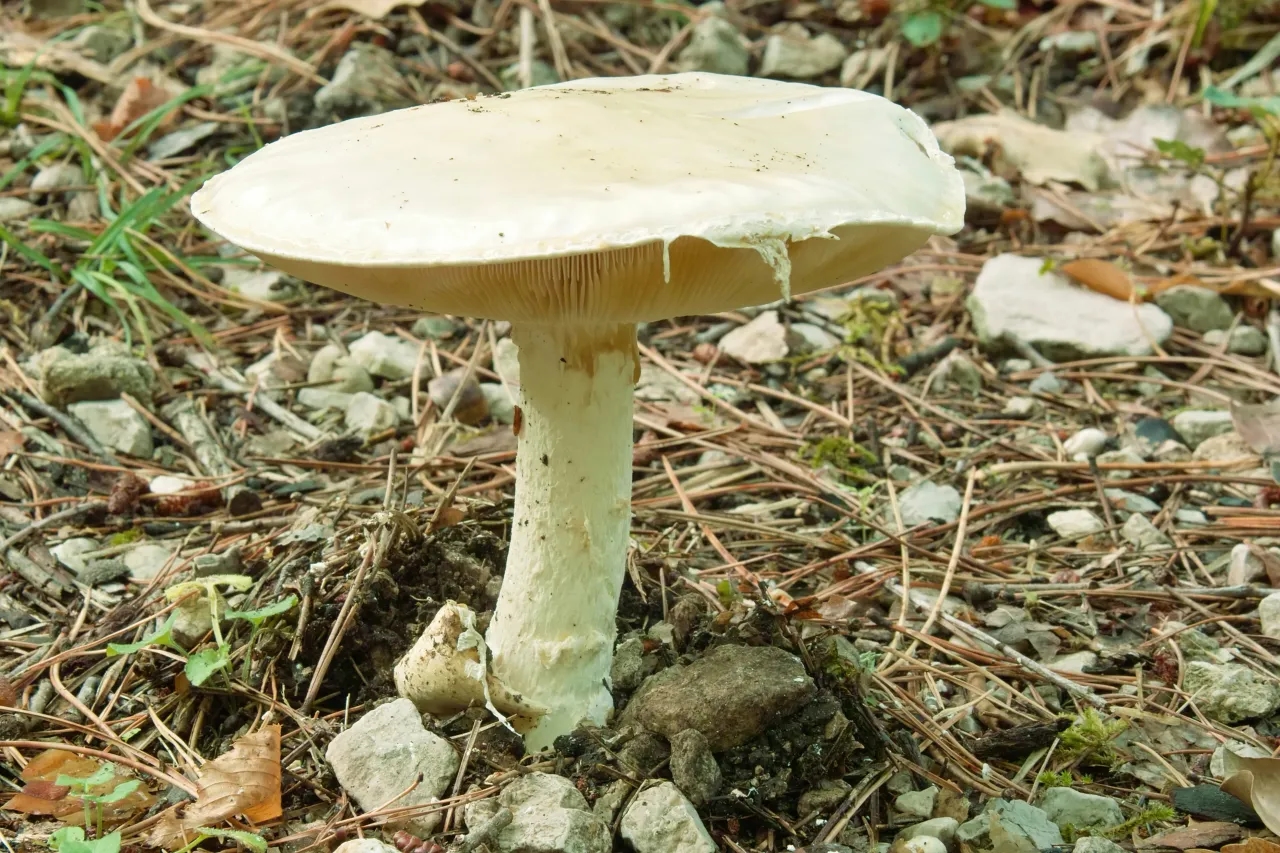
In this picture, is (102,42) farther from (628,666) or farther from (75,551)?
(628,666)

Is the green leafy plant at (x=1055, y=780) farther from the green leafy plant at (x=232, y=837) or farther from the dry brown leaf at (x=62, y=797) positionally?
the dry brown leaf at (x=62, y=797)

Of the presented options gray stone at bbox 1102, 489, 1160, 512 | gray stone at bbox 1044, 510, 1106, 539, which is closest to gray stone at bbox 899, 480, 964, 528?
gray stone at bbox 1044, 510, 1106, 539

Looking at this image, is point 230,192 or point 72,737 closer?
point 230,192

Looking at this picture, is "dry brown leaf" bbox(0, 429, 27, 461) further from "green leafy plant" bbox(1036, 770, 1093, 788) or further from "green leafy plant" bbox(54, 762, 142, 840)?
"green leafy plant" bbox(1036, 770, 1093, 788)

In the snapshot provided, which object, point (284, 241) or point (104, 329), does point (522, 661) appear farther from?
point (104, 329)

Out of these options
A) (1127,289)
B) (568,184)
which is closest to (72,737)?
(568,184)

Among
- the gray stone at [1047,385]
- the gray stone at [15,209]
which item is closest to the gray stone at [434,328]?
the gray stone at [15,209]
